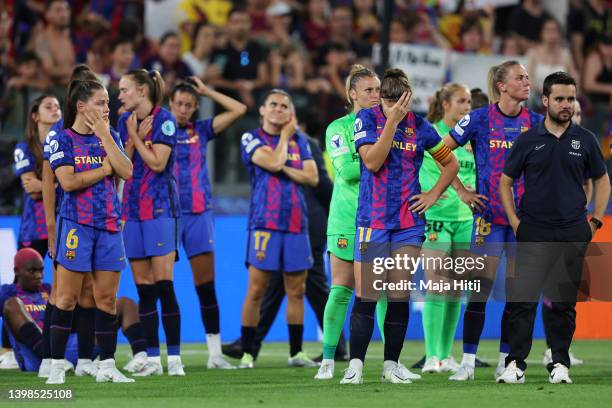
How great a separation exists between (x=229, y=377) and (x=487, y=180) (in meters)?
2.66

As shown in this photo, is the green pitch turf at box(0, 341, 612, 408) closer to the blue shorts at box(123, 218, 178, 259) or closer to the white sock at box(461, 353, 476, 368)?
the white sock at box(461, 353, 476, 368)

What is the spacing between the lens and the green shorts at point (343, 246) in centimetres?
1009

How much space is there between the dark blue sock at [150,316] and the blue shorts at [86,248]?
1214 millimetres

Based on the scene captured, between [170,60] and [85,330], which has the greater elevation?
[170,60]

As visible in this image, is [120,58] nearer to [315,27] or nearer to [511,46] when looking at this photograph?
[315,27]

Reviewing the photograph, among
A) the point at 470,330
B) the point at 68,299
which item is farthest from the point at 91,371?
the point at 470,330

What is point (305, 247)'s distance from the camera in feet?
38.5

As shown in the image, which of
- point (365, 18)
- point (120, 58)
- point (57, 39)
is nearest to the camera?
point (120, 58)

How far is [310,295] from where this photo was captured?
506 inches

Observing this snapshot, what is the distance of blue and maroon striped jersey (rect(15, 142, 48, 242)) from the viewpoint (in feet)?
38.0

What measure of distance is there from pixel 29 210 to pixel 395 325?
13.7 feet

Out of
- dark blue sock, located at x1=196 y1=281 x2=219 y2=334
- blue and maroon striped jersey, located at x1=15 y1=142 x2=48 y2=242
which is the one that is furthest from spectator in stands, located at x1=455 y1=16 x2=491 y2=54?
blue and maroon striped jersey, located at x1=15 y1=142 x2=48 y2=242

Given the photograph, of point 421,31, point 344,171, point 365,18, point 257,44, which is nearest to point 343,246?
point 344,171

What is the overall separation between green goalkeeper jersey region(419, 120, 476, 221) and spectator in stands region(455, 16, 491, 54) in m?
7.31
